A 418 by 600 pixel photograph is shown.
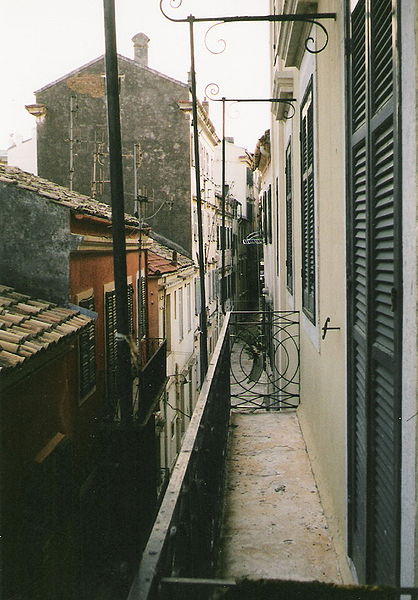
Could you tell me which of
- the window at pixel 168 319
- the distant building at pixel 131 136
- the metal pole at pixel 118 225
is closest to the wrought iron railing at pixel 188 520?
the metal pole at pixel 118 225

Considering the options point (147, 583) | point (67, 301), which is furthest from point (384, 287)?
point (67, 301)

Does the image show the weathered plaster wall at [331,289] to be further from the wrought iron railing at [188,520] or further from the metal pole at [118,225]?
the metal pole at [118,225]

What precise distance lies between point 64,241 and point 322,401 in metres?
4.39

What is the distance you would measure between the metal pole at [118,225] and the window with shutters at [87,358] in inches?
242

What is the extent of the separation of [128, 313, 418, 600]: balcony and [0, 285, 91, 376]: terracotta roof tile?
157 cm

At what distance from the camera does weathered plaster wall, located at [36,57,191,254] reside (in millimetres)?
21625

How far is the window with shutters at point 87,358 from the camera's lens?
9.15 meters

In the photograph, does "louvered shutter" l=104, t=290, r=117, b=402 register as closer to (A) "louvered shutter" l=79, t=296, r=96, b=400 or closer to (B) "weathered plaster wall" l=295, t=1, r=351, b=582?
(A) "louvered shutter" l=79, t=296, r=96, b=400

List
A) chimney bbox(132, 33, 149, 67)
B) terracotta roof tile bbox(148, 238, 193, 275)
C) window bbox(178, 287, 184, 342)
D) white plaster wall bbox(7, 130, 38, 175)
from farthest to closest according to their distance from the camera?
chimney bbox(132, 33, 149, 67) → white plaster wall bbox(7, 130, 38, 175) → window bbox(178, 287, 184, 342) → terracotta roof tile bbox(148, 238, 193, 275)

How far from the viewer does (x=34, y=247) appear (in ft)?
26.2

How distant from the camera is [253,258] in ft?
168

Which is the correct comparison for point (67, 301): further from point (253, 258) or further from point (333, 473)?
point (253, 258)

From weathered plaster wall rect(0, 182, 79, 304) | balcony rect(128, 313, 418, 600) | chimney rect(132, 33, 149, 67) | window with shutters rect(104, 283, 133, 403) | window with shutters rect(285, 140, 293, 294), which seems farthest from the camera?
chimney rect(132, 33, 149, 67)

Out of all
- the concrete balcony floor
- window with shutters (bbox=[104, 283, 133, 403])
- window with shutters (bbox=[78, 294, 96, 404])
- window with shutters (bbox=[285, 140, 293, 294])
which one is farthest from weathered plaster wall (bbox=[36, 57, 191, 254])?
the concrete balcony floor
